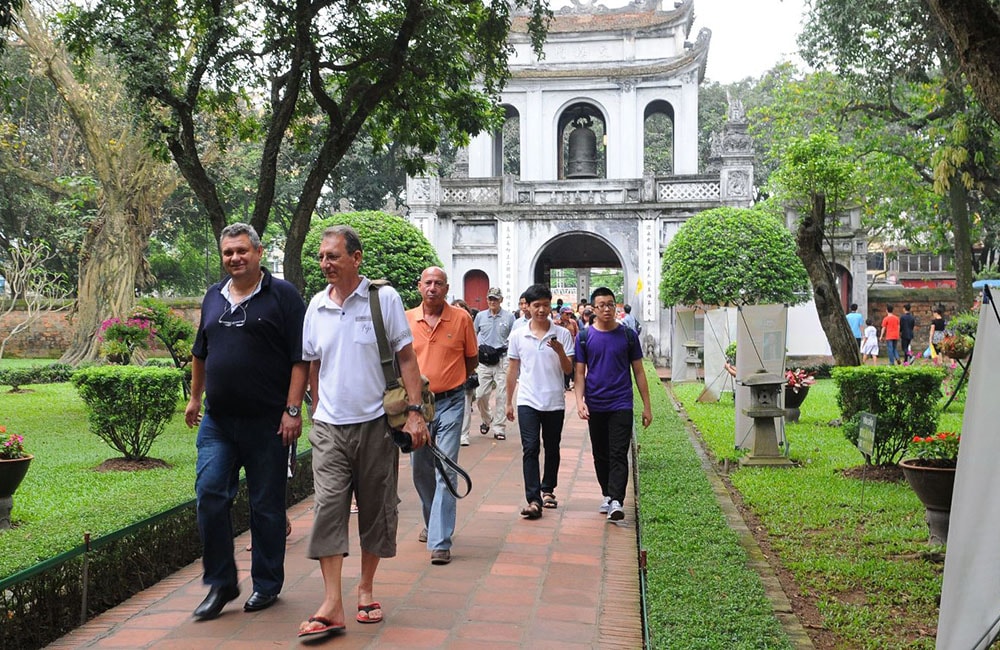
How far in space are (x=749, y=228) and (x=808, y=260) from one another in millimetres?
10689

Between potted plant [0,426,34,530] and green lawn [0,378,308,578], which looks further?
potted plant [0,426,34,530]

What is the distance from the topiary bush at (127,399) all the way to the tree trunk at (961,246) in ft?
55.9

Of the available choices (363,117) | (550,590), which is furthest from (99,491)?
(363,117)

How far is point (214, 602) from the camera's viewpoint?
4.88 metres

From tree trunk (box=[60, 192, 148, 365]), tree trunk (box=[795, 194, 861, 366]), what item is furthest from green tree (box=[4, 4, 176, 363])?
tree trunk (box=[795, 194, 861, 366])

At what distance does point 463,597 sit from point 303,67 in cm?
755

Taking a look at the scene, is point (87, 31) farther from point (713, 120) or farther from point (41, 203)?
point (713, 120)

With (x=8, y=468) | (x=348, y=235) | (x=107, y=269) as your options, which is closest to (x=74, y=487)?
(x=8, y=468)

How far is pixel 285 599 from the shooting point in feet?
17.2

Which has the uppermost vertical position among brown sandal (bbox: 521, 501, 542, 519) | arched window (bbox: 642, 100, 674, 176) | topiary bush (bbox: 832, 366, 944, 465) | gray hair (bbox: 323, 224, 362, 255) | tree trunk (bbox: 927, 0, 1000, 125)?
arched window (bbox: 642, 100, 674, 176)

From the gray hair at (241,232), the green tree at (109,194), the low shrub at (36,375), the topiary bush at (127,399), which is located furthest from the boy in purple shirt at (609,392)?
the low shrub at (36,375)

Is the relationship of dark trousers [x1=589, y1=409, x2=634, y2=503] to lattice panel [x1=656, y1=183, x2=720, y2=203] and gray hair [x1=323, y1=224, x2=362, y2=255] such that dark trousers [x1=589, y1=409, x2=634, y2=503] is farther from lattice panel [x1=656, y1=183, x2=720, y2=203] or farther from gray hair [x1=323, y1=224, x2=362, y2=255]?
lattice panel [x1=656, y1=183, x2=720, y2=203]

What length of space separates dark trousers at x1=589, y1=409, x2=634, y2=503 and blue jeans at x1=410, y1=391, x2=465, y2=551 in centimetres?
133

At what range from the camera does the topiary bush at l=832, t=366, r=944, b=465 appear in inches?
348
